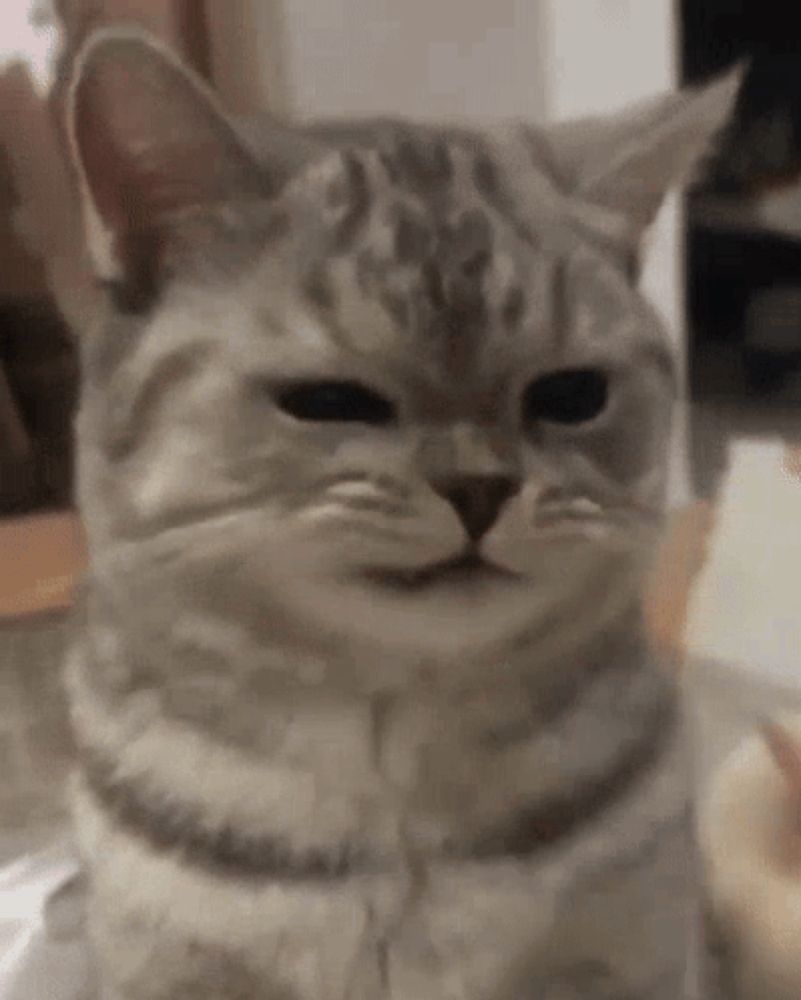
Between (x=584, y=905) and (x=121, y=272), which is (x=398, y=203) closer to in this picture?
(x=121, y=272)

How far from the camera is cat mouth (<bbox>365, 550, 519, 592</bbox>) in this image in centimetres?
32

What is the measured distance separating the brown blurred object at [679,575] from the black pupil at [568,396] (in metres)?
0.11

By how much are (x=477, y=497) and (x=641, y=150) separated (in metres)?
0.11

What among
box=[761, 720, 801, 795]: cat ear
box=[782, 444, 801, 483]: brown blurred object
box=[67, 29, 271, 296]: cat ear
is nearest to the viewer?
box=[67, 29, 271, 296]: cat ear

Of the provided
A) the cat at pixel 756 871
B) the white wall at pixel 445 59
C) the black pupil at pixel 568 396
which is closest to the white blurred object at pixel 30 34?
the white wall at pixel 445 59

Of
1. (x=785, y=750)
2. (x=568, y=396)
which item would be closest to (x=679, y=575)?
(x=785, y=750)

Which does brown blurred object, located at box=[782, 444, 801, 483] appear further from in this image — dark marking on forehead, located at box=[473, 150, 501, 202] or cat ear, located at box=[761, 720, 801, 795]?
dark marking on forehead, located at box=[473, 150, 501, 202]

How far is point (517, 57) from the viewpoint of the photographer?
0.41 meters

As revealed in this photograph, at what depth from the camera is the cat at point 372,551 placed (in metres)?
0.32

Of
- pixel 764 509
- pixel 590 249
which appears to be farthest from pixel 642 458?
pixel 764 509

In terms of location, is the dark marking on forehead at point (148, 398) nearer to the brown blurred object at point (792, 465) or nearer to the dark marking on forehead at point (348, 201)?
the dark marking on forehead at point (348, 201)

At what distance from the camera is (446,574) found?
326mm

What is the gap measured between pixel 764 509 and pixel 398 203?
1.23 feet

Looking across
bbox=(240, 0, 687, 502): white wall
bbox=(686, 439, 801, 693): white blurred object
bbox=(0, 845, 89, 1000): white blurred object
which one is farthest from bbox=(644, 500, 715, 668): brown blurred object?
bbox=(0, 845, 89, 1000): white blurred object
